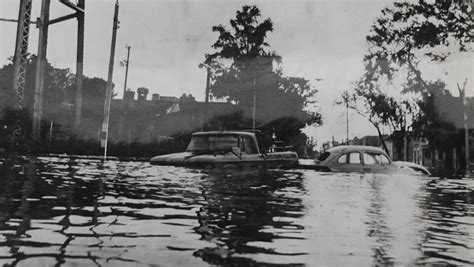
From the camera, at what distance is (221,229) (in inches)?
151

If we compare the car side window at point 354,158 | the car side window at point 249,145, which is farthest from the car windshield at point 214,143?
the car side window at point 354,158

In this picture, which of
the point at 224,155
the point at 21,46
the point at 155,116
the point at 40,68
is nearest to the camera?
the point at 224,155

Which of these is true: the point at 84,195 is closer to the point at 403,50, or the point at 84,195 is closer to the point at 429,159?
the point at 403,50

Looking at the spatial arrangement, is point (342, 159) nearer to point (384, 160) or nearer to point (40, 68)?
point (384, 160)

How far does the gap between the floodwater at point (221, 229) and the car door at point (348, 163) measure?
20.8ft

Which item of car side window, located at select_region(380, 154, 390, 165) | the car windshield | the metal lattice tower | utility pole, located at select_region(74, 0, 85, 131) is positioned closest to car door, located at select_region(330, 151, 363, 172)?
car side window, located at select_region(380, 154, 390, 165)

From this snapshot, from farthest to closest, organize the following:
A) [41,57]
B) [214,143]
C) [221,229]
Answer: [41,57]
[214,143]
[221,229]

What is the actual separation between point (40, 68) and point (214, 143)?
48.9 feet

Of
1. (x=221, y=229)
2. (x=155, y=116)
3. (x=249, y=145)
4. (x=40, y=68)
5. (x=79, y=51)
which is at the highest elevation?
(x=79, y=51)

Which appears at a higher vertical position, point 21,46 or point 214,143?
point 21,46

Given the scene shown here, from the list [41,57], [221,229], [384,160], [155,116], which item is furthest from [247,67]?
[221,229]

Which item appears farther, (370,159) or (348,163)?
(370,159)

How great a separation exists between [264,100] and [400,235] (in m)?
45.4

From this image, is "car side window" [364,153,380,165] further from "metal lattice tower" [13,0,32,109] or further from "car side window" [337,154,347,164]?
"metal lattice tower" [13,0,32,109]
